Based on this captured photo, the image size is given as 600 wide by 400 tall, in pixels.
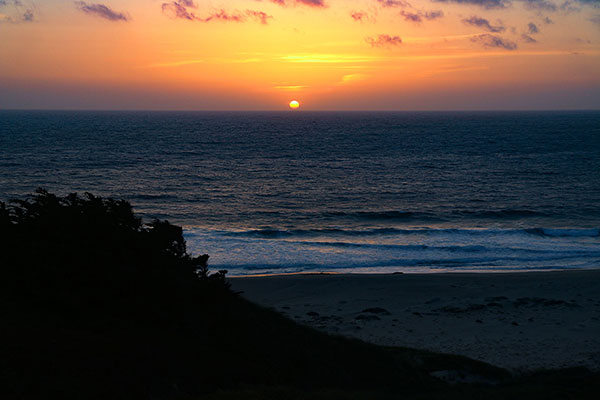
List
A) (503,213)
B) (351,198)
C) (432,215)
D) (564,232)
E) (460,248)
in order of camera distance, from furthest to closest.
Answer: (351,198) → (503,213) → (432,215) → (564,232) → (460,248)

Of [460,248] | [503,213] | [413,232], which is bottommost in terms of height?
[460,248]

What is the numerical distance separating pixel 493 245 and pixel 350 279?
1183cm

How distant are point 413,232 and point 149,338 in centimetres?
2714

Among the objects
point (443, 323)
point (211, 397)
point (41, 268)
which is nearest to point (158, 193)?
point (443, 323)

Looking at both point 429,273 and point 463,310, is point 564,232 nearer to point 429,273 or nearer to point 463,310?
point 429,273

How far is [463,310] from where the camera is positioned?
1983 cm

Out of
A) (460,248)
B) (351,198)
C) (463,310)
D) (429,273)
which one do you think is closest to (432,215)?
(351,198)

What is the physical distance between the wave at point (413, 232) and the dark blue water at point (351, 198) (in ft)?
0.44

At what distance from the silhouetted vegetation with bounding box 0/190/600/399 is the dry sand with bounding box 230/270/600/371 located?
128 inches

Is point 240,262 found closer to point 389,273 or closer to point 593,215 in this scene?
point 389,273

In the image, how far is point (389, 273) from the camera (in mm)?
26062

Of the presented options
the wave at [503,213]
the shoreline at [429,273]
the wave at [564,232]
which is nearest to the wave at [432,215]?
the wave at [503,213]

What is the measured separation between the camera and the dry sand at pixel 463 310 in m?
16.0

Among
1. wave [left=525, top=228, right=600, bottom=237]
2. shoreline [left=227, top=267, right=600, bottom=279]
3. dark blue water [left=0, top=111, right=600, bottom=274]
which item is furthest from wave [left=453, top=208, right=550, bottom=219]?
shoreline [left=227, top=267, right=600, bottom=279]
